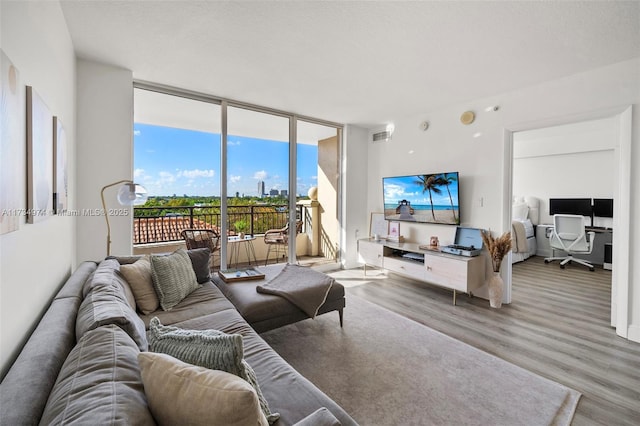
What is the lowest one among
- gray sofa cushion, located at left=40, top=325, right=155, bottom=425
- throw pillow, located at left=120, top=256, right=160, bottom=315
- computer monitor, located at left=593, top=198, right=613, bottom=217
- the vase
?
the vase

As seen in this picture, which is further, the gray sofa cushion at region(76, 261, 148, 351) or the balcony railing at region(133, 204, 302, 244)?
the balcony railing at region(133, 204, 302, 244)

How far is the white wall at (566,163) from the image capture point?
18.4 feet

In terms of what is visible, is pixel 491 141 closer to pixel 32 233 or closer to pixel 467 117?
pixel 467 117

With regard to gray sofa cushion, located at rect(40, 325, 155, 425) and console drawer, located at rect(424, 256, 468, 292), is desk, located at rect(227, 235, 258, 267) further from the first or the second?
gray sofa cushion, located at rect(40, 325, 155, 425)

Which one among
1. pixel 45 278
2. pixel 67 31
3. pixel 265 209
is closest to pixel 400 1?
pixel 67 31

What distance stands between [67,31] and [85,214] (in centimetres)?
162

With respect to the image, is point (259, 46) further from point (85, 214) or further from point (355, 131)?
point (355, 131)

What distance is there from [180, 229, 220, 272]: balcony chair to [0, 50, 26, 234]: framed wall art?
8.80ft

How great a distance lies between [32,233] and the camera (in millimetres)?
1319

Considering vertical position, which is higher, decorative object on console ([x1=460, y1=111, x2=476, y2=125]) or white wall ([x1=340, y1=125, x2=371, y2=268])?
decorative object on console ([x1=460, y1=111, x2=476, y2=125])

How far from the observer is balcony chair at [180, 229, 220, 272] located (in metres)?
3.80

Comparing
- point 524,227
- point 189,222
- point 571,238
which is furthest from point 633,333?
point 189,222

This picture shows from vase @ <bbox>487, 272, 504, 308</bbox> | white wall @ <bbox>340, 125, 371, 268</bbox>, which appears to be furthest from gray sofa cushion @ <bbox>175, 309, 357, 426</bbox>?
white wall @ <bbox>340, 125, 371, 268</bbox>

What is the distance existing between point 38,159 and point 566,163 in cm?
837
